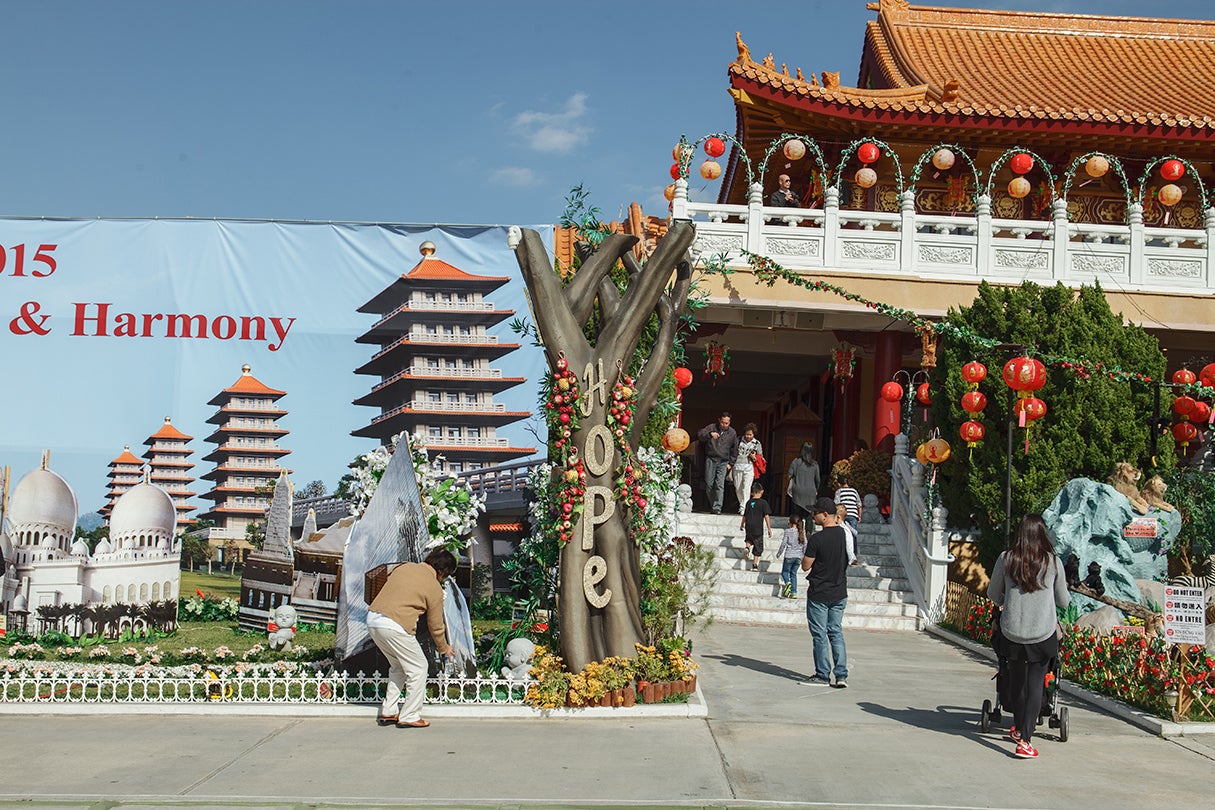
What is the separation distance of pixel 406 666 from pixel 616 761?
1.70m

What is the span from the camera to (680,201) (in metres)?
17.2

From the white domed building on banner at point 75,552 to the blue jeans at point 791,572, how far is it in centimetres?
716

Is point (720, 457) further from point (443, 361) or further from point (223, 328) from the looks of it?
point (223, 328)

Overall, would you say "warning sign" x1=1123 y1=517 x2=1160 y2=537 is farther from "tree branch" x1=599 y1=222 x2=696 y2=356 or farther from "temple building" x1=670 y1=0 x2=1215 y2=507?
"tree branch" x1=599 y1=222 x2=696 y2=356

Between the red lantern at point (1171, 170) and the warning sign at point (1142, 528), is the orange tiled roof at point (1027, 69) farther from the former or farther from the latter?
the warning sign at point (1142, 528)

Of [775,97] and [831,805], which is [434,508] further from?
[775,97]

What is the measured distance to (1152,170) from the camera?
1983cm

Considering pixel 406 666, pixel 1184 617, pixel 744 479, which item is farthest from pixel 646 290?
pixel 744 479

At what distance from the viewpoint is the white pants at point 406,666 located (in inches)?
297

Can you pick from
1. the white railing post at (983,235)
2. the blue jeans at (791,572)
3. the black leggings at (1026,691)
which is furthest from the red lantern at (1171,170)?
the black leggings at (1026,691)

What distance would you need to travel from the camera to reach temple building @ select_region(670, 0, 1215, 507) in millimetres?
17625

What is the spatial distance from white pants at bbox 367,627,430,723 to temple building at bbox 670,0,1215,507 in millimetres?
10071

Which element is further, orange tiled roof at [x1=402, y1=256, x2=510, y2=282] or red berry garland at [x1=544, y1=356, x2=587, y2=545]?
orange tiled roof at [x1=402, y1=256, x2=510, y2=282]

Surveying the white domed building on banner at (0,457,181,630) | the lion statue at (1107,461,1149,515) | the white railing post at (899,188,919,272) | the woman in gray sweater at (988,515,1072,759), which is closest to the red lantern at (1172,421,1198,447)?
the lion statue at (1107,461,1149,515)
